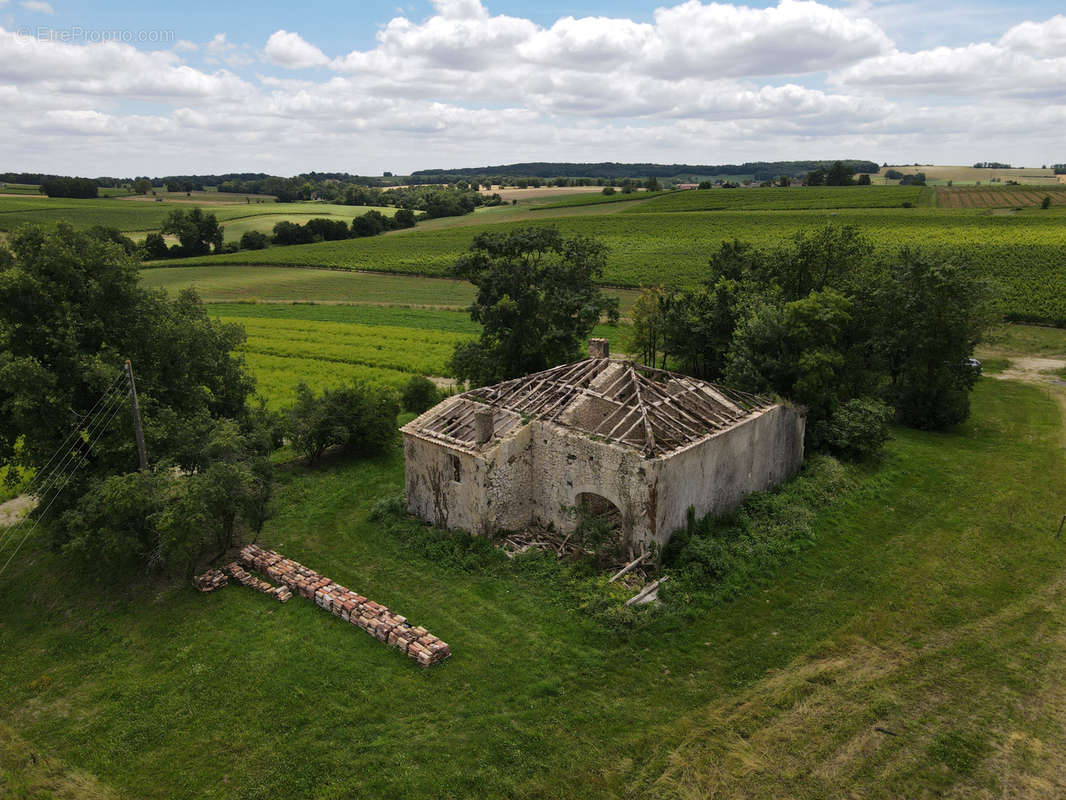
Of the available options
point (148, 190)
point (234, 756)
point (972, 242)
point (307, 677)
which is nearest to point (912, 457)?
point (307, 677)

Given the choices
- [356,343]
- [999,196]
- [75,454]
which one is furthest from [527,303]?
[999,196]

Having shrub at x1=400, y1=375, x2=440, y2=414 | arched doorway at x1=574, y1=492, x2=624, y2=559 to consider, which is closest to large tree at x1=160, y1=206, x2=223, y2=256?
shrub at x1=400, y1=375, x2=440, y2=414

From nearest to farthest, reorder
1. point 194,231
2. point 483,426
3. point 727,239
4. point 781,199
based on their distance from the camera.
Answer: point 483,426
point 727,239
point 194,231
point 781,199

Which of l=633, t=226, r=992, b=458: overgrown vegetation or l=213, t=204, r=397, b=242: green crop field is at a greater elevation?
l=213, t=204, r=397, b=242: green crop field

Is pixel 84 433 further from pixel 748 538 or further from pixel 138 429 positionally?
pixel 748 538

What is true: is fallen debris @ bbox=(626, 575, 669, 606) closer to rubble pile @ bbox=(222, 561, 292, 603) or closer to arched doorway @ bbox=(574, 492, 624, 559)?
arched doorway @ bbox=(574, 492, 624, 559)
